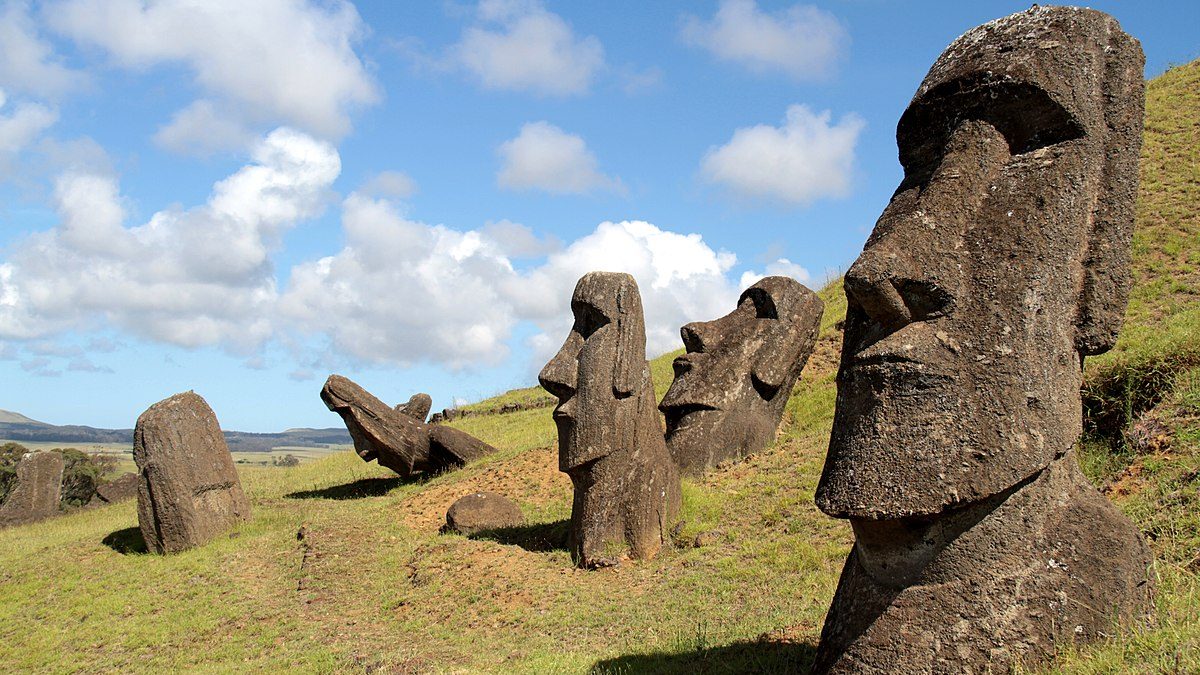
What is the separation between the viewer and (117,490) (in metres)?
25.1

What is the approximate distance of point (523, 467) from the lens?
17344 millimetres

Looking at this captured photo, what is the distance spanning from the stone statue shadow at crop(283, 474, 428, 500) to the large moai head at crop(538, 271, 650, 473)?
28.5ft

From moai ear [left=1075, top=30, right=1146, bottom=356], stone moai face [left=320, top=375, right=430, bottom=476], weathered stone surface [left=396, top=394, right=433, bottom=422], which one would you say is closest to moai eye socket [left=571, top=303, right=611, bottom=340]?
moai ear [left=1075, top=30, right=1146, bottom=356]

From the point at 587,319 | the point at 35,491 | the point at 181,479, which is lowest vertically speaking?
the point at 35,491

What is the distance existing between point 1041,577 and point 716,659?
2.75 meters

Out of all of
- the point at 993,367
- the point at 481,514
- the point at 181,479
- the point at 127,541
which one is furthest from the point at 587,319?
the point at 127,541

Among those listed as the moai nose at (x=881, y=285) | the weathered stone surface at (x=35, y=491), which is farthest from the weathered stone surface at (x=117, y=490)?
the moai nose at (x=881, y=285)

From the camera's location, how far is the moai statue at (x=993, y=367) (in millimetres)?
4469

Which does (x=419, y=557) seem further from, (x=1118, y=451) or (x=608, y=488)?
(x=1118, y=451)

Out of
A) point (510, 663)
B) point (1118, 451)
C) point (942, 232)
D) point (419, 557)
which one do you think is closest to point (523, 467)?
point (419, 557)

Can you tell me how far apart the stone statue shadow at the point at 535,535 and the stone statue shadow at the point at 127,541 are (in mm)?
6013

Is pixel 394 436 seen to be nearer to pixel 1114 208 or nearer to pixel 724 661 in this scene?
pixel 724 661

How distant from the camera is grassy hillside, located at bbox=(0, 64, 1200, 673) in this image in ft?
23.7

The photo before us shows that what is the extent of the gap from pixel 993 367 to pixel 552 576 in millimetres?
7342
